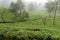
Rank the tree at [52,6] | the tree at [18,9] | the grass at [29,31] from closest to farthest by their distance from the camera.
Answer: the grass at [29,31], the tree at [18,9], the tree at [52,6]

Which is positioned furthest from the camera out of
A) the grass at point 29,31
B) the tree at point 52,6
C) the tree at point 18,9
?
the tree at point 52,6

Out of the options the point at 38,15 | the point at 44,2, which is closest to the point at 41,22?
the point at 38,15

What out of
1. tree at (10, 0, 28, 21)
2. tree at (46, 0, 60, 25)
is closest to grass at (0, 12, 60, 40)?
tree at (10, 0, 28, 21)

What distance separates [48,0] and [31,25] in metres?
0.77

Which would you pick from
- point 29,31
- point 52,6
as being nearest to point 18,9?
point 29,31

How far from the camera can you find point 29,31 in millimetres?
4398

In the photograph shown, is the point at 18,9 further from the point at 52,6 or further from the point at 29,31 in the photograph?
the point at 52,6

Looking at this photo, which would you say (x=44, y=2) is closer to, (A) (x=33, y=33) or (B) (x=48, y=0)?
(B) (x=48, y=0)

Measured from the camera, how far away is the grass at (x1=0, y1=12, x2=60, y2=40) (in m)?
4.32

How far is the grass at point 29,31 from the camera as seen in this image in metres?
4.32

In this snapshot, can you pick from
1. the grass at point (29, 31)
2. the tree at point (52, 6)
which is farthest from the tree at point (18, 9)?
the tree at point (52, 6)

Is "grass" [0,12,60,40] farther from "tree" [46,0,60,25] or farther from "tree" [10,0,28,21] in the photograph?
"tree" [46,0,60,25]

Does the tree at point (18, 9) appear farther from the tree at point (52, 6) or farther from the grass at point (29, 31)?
the tree at point (52, 6)

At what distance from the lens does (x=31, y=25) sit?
4527 mm
